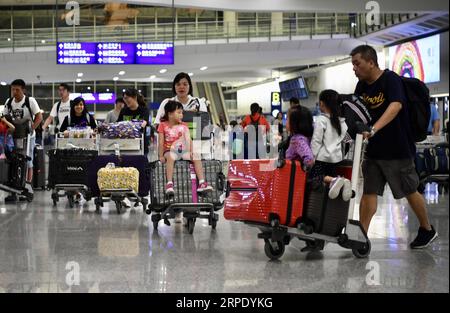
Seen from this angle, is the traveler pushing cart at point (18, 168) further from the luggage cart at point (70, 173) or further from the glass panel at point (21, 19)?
the glass panel at point (21, 19)

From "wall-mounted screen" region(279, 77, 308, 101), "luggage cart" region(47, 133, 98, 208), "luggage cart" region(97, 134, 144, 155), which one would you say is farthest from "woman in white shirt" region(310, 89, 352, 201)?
"wall-mounted screen" region(279, 77, 308, 101)

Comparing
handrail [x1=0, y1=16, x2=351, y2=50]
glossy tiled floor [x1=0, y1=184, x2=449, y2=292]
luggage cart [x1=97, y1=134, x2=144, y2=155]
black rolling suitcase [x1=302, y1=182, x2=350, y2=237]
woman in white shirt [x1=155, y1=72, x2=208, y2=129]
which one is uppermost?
handrail [x1=0, y1=16, x2=351, y2=50]

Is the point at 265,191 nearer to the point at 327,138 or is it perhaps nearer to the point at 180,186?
the point at 327,138

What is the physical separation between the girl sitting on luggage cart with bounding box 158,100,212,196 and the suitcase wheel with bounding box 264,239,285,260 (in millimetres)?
2086

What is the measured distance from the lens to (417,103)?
614 cm

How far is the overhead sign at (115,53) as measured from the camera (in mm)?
26281

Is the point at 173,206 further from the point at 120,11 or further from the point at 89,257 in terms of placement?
the point at 120,11

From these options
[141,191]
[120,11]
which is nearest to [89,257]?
[141,191]

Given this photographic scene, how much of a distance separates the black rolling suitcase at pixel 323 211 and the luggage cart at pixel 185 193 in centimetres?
207

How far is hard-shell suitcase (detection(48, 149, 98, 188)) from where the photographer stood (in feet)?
35.3

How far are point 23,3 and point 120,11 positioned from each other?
7807 millimetres

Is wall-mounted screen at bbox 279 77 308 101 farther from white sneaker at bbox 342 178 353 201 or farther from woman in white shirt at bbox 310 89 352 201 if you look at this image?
white sneaker at bbox 342 178 353 201

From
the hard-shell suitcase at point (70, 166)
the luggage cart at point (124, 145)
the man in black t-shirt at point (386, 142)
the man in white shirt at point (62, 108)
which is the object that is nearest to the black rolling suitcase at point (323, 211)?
the man in black t-shirt at point (386, 142)
